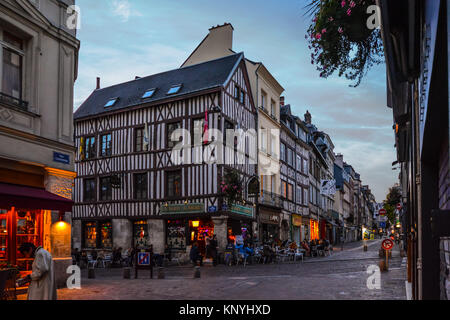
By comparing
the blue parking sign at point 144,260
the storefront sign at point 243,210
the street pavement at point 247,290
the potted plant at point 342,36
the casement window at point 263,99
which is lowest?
the street pavement at point 247,290

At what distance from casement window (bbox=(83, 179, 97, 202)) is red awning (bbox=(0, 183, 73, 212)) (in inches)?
629

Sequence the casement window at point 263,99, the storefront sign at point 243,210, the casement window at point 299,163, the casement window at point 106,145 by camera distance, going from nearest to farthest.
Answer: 1. the storefront sign at point 243,210
2. the casement window at point 106,145
3. the casement window at point 263,99
4. the casement window at point 299,163

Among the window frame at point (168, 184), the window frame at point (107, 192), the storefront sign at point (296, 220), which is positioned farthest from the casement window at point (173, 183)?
the storefront sign at point (296, 220)

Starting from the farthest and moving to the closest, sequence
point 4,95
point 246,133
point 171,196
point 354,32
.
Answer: point 246,133
point 171,196
point 4,95
point 354,32

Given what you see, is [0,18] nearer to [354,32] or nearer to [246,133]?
[354,32]

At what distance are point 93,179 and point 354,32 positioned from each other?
74.5ft

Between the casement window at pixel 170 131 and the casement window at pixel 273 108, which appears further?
the casement window at pixel 273 108

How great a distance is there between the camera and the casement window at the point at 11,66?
9.59 m

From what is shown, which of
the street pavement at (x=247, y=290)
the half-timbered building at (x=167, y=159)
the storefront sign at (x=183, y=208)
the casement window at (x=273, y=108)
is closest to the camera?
the street pavement at (x=247, y=290)

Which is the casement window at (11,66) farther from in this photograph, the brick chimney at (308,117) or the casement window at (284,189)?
the brick chimney at (308,117)

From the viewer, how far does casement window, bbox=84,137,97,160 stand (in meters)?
26.0

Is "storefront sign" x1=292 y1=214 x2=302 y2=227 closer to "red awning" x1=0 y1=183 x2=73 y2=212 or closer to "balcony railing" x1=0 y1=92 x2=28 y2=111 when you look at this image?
"red awning" x1=0 y1=183 x2=73 y2=212

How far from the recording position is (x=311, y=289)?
1032 centimetres
